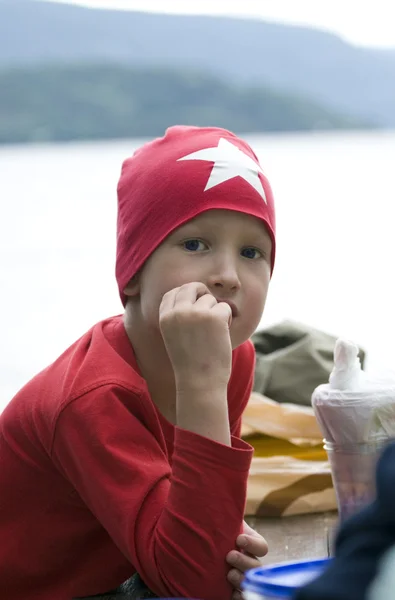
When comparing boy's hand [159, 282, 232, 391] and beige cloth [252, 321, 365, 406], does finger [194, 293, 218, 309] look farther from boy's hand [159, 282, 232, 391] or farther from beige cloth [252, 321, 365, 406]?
beige cloth [252, 321, 365, 406]

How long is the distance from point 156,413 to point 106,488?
14 centimetres

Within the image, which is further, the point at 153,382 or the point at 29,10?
the point at 29,10

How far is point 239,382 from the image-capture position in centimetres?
155

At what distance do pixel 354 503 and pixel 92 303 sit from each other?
3.00 m

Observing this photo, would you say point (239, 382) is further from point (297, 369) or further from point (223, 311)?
point (297, 369)

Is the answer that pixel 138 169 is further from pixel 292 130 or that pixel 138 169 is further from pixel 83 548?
pixel 292 130

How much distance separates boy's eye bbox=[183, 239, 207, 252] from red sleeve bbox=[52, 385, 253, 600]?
193mm

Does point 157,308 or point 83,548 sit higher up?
point 157,308

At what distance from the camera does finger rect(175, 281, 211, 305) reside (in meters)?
1.18

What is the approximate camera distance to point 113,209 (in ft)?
22.0

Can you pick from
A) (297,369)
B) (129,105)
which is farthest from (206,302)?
(129,105)

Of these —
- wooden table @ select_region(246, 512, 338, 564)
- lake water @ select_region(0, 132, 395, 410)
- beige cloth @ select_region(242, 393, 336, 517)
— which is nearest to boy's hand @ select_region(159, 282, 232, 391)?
lake water @ select_region(0, 132, 395, 410)

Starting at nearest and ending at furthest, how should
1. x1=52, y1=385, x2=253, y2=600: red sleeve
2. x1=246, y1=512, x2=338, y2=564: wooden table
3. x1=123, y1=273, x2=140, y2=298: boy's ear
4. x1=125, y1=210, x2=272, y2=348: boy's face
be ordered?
x1=52, y1=385, x2=253, y2=600: red sleeve, x1=125, y1=210, x2=272, y2=348: boy's face, x1=123, y1=273, x2=140, y2=298: boy's ear, x1=246, y1=512, x2=338, y2=564: wooden table

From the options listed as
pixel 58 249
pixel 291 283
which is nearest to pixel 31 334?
pixel 291 283
